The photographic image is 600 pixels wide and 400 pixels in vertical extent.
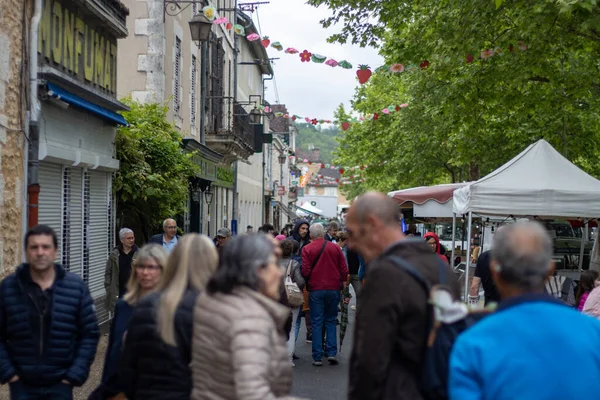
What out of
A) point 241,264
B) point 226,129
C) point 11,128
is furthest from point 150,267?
point 226,129

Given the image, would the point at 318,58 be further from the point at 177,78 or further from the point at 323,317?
the point at 323,317

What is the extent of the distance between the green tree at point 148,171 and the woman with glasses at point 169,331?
10.5 m

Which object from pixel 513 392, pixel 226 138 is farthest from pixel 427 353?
pixel 226 138

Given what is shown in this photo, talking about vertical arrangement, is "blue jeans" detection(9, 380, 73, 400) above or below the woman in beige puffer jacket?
below

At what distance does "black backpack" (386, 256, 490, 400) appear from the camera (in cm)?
329

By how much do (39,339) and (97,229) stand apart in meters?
9.20

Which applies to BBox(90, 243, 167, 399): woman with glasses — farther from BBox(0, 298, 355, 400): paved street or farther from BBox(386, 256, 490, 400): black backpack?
BBox(0, 298, 355, 400): paved street

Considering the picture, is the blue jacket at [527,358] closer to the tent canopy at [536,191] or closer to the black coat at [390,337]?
the black coat at [390,337]

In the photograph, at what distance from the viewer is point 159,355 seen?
3842 mm

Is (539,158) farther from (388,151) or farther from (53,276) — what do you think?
(388,151)

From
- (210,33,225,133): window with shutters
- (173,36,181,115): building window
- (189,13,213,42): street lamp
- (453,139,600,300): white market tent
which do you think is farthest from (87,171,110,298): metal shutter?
(210,33,225,133): window with shutters

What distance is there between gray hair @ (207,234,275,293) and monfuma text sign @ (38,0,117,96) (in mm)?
7746

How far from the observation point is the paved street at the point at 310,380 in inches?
332

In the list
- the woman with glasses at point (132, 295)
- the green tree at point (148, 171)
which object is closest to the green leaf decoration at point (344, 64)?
the green tree at point (148, 171)
